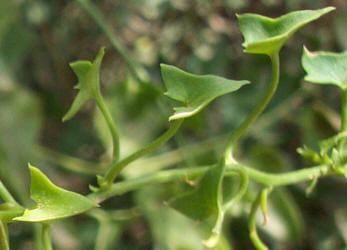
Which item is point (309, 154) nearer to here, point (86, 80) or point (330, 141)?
point (330, 141)

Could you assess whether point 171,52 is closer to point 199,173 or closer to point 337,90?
point 337,90

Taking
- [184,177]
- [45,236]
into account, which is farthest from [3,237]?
[184,177]

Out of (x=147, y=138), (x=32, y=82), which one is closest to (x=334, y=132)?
(x=147, y=138)

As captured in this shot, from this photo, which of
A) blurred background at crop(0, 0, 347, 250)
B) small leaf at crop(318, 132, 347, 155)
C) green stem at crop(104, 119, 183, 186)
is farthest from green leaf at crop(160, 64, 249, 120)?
blurred background at crop(0, 0, 347, 250)

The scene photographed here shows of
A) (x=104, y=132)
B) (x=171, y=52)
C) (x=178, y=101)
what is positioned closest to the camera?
(x=178, y=101)

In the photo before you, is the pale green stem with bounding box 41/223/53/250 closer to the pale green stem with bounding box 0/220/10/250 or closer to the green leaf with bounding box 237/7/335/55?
the pale green stem with bounding box 0/220/10/250

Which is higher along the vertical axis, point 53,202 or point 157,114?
point 53,202

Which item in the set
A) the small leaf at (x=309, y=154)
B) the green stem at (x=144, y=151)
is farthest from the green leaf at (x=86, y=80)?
the small leaf at (x=309, y=154)
